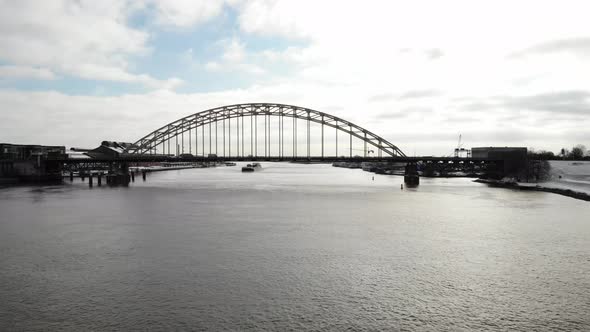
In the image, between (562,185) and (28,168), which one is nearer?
(562,185)

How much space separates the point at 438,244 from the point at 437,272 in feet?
20.7

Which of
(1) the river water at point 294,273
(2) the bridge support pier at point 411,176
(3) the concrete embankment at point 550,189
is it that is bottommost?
(1) the river water at point 294,273

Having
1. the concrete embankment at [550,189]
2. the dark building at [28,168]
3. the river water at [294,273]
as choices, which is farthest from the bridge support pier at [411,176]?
the dark building at [28,168]

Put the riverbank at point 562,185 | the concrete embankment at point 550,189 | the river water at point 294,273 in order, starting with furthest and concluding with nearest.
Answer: the riverbank at point 562,185 → the concrete embankment at point 550,189 → the river water at point 294,273

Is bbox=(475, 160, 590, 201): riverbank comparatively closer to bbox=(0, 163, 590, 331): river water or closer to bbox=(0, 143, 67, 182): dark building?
bbox=(0, 163, 590, 331): river water

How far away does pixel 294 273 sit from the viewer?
17.6 m

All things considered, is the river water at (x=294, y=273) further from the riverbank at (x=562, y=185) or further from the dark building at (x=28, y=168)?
the dark building at (x=28, y=168)

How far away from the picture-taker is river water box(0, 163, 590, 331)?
1291cm

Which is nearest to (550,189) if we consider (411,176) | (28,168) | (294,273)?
(411,176)

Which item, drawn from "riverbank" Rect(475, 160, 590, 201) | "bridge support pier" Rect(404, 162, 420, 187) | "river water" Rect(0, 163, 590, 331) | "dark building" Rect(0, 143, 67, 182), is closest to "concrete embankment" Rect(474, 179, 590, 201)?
"riverbank" Rect(475, 160, 590, 201)

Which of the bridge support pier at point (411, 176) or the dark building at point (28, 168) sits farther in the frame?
the dark building at point (28, 168)

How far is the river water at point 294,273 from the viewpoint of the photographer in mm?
12906

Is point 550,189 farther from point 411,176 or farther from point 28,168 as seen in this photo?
point 28,168

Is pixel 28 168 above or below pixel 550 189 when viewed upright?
above
